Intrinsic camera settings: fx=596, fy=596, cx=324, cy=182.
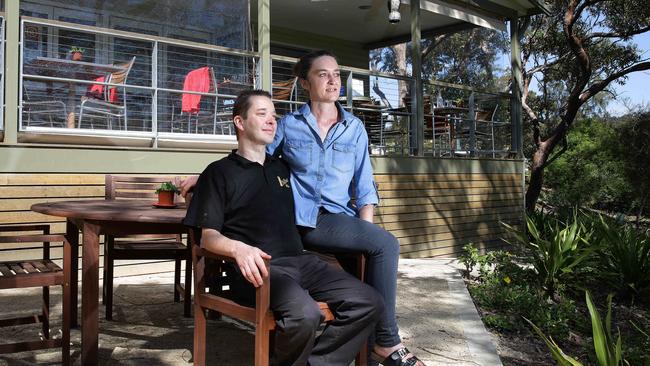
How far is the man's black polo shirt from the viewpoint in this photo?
2221 mm

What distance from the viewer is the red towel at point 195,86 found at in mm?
6328

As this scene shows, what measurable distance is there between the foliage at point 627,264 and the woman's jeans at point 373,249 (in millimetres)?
3555

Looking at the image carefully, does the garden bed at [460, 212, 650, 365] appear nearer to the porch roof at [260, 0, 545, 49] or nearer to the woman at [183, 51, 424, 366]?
the woman at [183, 51, 424, 366]

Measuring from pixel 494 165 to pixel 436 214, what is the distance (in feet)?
5.66

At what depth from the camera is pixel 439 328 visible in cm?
369

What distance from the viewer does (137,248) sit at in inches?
146

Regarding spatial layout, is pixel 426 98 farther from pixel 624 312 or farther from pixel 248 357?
pixel 248 357

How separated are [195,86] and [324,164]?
407cm

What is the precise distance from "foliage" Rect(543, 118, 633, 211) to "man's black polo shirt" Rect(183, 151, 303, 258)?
1800cm

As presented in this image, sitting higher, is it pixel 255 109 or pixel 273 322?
pixel 255 109

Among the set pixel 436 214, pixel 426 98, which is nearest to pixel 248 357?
pixel 436 214

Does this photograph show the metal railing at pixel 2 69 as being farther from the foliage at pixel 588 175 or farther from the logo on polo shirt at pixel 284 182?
the foliage at pixel 588 175

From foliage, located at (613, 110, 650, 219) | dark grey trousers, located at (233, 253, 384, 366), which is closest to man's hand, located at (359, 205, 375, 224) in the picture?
dark grey trousers, located at (233, 253, 384, 366)

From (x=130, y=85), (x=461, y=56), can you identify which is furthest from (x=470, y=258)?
(x=461, y=56)
